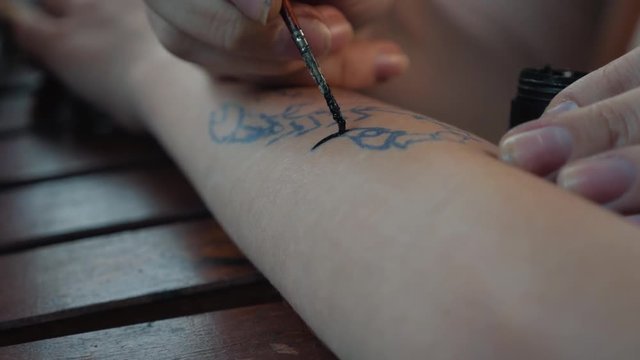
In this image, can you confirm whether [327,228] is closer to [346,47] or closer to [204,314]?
[204,314]

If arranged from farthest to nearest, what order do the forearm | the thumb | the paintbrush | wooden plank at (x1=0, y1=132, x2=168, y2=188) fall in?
wooden plank at (x1=0, y1=132, x2=168, y2=188), the thumb, the paintbrush, the forearm

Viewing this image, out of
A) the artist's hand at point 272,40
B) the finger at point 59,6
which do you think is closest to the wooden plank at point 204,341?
the artist's hand at point 272,40

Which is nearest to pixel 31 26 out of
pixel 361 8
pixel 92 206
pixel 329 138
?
pixel 92 206

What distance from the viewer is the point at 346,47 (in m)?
0.74

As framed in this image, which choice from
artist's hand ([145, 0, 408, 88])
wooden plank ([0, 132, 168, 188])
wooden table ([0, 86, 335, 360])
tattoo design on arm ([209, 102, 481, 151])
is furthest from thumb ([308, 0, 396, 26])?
wooden plank ([0, 132, 168, 188])

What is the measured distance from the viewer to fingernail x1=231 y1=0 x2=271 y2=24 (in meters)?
0.57

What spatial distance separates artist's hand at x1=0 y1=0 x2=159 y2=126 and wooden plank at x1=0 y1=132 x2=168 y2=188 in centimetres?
5

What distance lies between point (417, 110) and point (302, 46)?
0.22 m

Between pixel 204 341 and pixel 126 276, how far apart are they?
0.47 ft

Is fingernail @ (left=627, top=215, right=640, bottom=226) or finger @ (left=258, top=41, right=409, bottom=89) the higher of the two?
fingernail @ (left=627, top=215, right=640, bottom=226)

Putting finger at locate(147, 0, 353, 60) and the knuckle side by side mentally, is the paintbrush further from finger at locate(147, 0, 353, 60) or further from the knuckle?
the knuckle

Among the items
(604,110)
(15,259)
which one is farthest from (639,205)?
(15,259)

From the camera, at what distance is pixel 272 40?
0.63 meters

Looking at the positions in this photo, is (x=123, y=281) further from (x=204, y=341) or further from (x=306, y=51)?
(x=306, y=51)
